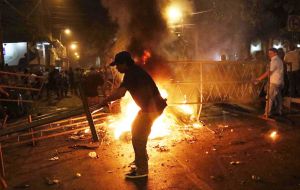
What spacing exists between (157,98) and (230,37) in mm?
18281

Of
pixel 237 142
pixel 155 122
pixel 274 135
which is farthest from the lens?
pixel 155 122

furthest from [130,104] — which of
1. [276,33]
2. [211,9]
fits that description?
[276,33]

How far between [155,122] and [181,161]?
8.84ft

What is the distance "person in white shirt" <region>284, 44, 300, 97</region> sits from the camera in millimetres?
11398

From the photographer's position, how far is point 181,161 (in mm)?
6273

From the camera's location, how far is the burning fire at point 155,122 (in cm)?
844

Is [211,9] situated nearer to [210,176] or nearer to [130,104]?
[130,104]

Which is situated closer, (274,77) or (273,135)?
(273,135)

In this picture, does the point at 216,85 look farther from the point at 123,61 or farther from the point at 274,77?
the point at 123,61

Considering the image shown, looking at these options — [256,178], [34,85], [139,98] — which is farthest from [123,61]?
[34,85]

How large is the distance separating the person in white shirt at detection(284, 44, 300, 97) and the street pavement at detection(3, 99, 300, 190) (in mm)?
3173

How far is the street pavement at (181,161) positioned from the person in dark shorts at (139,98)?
41 centimetres

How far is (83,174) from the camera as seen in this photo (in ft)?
19.0

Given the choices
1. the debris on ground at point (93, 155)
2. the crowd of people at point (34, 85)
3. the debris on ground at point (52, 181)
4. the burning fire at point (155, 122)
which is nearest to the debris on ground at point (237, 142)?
the burning fire at point (155, 122)
